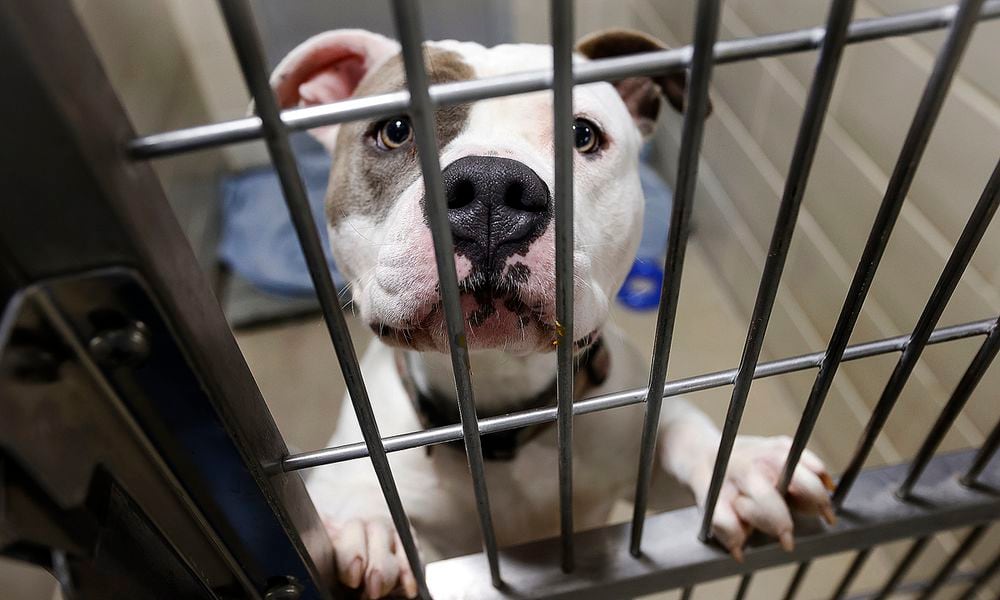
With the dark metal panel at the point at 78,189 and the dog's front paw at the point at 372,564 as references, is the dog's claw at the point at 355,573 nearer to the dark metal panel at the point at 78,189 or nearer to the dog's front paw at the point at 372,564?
the dog's front paw at the point at 372,564

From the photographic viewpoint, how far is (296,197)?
35cm

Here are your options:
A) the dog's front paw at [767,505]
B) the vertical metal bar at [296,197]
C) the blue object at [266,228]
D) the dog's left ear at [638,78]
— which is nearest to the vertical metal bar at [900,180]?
the dog's front paw at [767,505]

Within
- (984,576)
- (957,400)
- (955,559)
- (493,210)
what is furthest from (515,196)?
(984,576)

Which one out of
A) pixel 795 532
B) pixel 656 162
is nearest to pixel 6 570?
pixel 795 532

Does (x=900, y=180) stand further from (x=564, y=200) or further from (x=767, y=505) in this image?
(x=767, y=505)

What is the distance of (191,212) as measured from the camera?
1893 mm

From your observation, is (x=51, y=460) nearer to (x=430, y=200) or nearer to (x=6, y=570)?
(x=430, y=200)

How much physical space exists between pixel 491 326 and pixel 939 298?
32cm

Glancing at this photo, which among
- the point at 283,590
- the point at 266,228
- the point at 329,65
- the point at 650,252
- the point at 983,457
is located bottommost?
the point at 283,590

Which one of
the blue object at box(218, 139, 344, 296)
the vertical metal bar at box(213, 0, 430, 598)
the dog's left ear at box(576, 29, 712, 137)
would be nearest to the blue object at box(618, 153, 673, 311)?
the dog's left ear at box(576, 29, 712, 137)

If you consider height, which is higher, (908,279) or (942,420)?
(908,279)

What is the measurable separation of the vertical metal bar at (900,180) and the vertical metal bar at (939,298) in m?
0.06

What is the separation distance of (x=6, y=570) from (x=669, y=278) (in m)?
0.74

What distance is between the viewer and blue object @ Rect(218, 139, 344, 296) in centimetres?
186
